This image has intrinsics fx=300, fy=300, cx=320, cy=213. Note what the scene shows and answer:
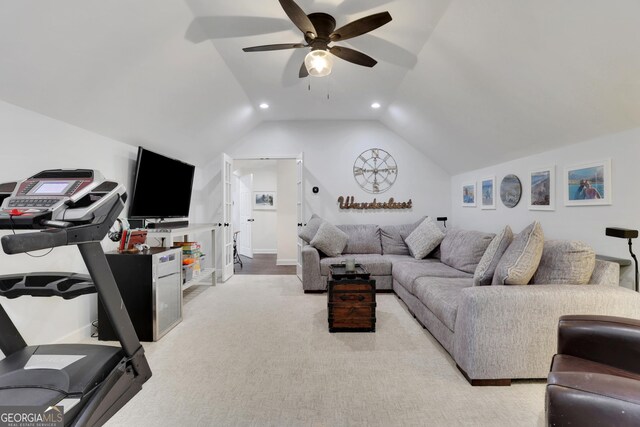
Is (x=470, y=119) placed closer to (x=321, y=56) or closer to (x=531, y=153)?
(x=531, y=153)

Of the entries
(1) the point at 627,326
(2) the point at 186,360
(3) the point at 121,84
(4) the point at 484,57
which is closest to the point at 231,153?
(3) the point at 121,84

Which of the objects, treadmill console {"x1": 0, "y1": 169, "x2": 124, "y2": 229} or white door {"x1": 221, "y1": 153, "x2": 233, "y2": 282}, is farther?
white door {"x1": 221, "y1": 153, "x2": 233, "y2": 282}

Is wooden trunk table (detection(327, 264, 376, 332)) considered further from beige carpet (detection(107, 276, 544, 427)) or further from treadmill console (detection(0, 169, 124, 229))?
treadmill console (detection(0, 169, 124, 229))

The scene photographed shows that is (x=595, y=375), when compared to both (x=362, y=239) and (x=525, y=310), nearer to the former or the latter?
(x=525, y=310)

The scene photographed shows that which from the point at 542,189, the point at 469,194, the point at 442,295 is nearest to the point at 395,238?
the point at 469,194

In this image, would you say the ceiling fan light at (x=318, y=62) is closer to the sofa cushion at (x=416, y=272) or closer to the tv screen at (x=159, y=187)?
the tv screen at (x=159, y=187)

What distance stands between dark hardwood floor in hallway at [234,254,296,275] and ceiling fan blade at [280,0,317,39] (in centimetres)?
404

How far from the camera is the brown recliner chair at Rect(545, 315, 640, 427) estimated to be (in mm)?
1000

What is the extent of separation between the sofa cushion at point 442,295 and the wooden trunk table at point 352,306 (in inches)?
19.0

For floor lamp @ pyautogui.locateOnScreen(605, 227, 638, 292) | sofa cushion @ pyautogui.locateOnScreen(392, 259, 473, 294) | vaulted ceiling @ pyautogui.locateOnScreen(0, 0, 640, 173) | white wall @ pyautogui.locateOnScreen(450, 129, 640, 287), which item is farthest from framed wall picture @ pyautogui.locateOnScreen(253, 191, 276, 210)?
floor lamp @ pyautogui.locateOnScreen(605, 227, 638, 292)

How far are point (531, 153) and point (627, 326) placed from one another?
2.20 m

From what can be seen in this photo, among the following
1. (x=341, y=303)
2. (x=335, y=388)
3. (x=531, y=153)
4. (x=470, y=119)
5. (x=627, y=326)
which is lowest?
(x=335, y=388)

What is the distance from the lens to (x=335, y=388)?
1950mm

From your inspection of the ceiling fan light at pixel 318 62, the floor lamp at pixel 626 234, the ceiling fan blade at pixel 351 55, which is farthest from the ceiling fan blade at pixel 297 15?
the floor lamp at pixel 626 234
